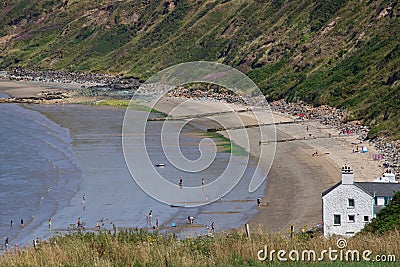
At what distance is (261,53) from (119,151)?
4789 centimetres

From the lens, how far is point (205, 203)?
128ft

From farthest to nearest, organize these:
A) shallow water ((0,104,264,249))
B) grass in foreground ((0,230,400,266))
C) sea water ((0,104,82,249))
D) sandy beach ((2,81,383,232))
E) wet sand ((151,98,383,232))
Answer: sea water ((0,104,82,249))
shallow water ((0,104,264,249))
sandy beach ((2,81,383,232))
wet sand ((151,98,383,232))
grass in foreground ((0,230,400,266))

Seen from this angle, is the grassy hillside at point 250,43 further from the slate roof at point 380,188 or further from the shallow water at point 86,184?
the slate roof at point 380,188

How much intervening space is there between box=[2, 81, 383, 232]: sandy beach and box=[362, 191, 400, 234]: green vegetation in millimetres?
9868

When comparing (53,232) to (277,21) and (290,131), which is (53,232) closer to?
(290,131)

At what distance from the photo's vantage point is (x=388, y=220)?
2105 centimetres

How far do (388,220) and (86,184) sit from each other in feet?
87.2

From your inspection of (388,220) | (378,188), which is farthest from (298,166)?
(388,220)

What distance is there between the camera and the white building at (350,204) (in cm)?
2662

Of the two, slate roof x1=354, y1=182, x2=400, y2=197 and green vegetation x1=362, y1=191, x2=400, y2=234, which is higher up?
slate roof x1=354, y1=182, x2=400, y2=197

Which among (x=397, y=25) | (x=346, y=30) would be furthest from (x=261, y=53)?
(x=397, y=25)

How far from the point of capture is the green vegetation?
2000cm

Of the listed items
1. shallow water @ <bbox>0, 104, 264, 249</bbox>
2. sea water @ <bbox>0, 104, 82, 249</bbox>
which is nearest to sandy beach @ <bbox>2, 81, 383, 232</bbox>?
shallow water @ <bbox>0, 104, 264, 249</bbox>

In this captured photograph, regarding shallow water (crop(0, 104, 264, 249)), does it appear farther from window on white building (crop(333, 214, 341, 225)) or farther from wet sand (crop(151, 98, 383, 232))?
window on white building (crop(333, 214, 341, 225))
